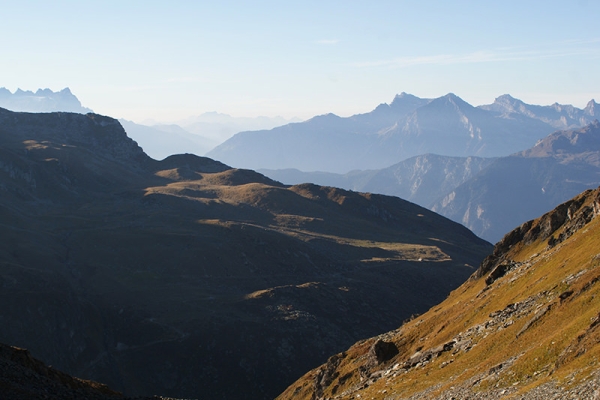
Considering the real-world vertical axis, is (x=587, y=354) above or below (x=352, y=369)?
above

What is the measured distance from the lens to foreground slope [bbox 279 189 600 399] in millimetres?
40500

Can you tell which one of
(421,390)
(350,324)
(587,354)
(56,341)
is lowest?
(350,324)

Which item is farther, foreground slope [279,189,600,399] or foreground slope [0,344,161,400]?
foreground slope [0,344,161,400]

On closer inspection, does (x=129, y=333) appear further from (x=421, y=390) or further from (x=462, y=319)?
(x=421, y=390)

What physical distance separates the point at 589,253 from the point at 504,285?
15.0 metres

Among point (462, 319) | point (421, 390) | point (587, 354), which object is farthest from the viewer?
point (462, 319)

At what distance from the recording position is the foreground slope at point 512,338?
1594 inches

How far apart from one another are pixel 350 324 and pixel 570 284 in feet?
444

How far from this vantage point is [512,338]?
51.5m

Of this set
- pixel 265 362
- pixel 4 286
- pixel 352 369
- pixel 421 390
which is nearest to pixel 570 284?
pixel 421 390

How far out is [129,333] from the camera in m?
166

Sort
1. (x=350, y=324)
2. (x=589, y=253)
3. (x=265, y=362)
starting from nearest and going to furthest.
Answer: (x=589, y=253), (x=265, y=362), (x=350, y=324)

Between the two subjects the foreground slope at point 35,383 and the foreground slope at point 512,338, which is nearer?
the foreground slope at point 512,338

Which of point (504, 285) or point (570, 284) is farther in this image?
point (504, 285)
